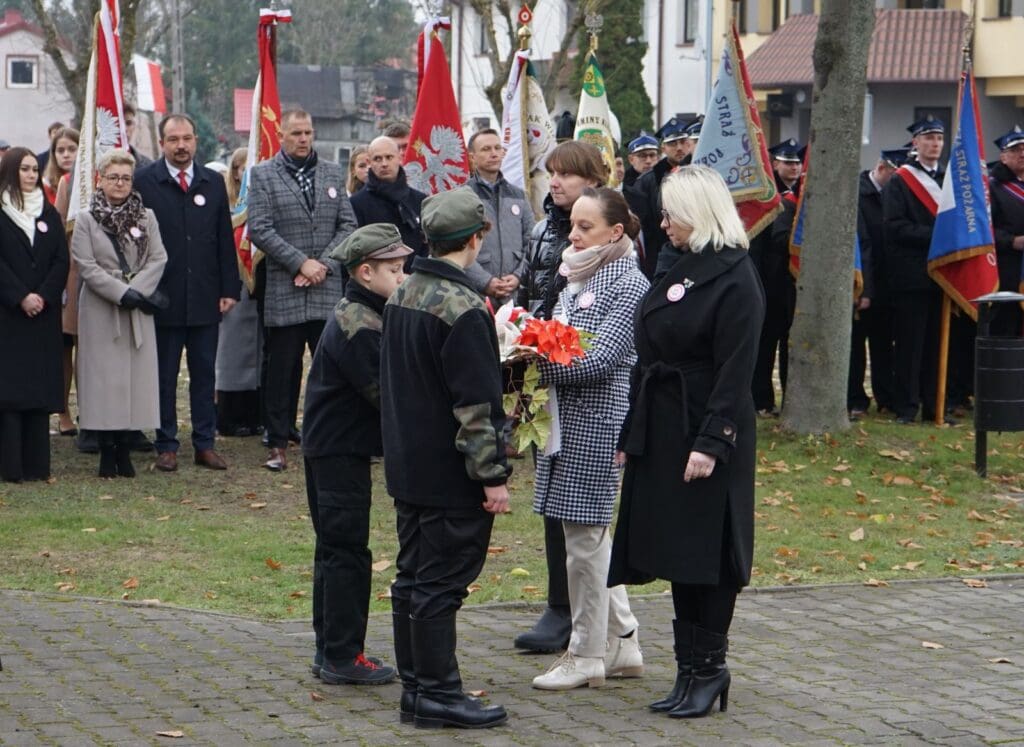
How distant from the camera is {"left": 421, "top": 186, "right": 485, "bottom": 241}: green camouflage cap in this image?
639 centimetres

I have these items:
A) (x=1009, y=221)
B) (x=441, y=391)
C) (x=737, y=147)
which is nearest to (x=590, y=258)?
(x=441, y=391)

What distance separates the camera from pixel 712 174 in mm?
6621

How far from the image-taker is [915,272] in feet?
48.0

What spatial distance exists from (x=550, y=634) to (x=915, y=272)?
8091 mm

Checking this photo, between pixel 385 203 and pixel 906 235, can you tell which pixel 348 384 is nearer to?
pixel 385 203

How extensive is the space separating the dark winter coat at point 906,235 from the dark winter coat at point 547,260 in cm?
708

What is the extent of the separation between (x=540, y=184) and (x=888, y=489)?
151 inches

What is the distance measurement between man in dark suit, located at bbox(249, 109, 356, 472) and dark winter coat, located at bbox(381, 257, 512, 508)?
5501 mm

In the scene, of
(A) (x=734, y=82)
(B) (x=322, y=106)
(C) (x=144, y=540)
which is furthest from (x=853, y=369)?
(B) (x=322, y=106)

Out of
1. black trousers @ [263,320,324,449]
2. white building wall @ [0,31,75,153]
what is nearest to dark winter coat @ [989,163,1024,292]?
black trousers @ [263,320,324,449]

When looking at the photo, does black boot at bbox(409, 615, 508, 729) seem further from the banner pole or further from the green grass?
the banner pole

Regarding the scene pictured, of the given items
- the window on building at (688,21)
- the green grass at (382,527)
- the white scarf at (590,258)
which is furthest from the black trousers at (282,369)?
the window on building at (688,21)

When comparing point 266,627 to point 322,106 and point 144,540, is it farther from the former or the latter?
point 322,106

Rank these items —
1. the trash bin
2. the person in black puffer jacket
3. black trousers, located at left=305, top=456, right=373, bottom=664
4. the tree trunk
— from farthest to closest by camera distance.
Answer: the tree trunk < the trash bin < the person in black puffer jacket < black trousers, located at left=305, top=456, right=373, bottom=664
